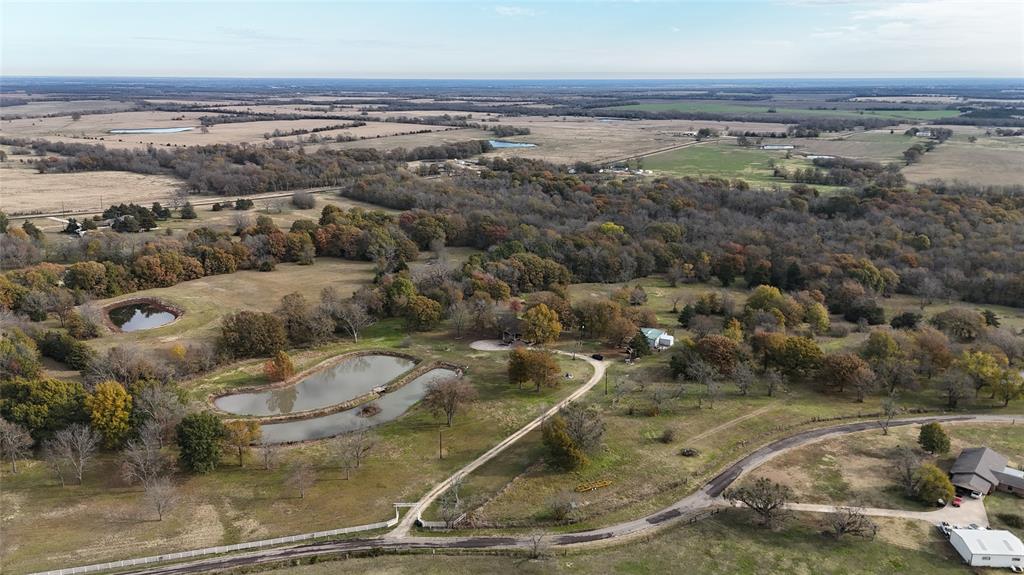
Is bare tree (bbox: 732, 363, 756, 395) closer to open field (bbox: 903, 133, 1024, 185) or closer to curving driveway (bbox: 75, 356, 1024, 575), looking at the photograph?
curving driveway (bbox: 75, 356, 1024, 575)

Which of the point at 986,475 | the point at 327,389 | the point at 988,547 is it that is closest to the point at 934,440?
the point at 986,475

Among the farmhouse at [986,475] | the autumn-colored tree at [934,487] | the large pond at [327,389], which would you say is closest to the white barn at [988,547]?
the autumn-colored tree at [934,487]

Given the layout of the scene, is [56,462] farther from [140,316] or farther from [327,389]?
[140,316]

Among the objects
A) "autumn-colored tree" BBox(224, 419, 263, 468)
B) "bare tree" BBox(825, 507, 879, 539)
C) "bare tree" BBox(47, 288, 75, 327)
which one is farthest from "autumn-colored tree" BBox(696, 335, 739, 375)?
"bare tree" BBox(47, 288, 75, 327)

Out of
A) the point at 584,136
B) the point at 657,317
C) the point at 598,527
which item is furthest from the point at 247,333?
the point at 584,136

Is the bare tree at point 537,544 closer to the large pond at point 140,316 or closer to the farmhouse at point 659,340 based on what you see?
the farmhouse at point 659,340

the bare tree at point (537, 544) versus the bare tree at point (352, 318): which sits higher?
the bare tree at point (352, 318)
